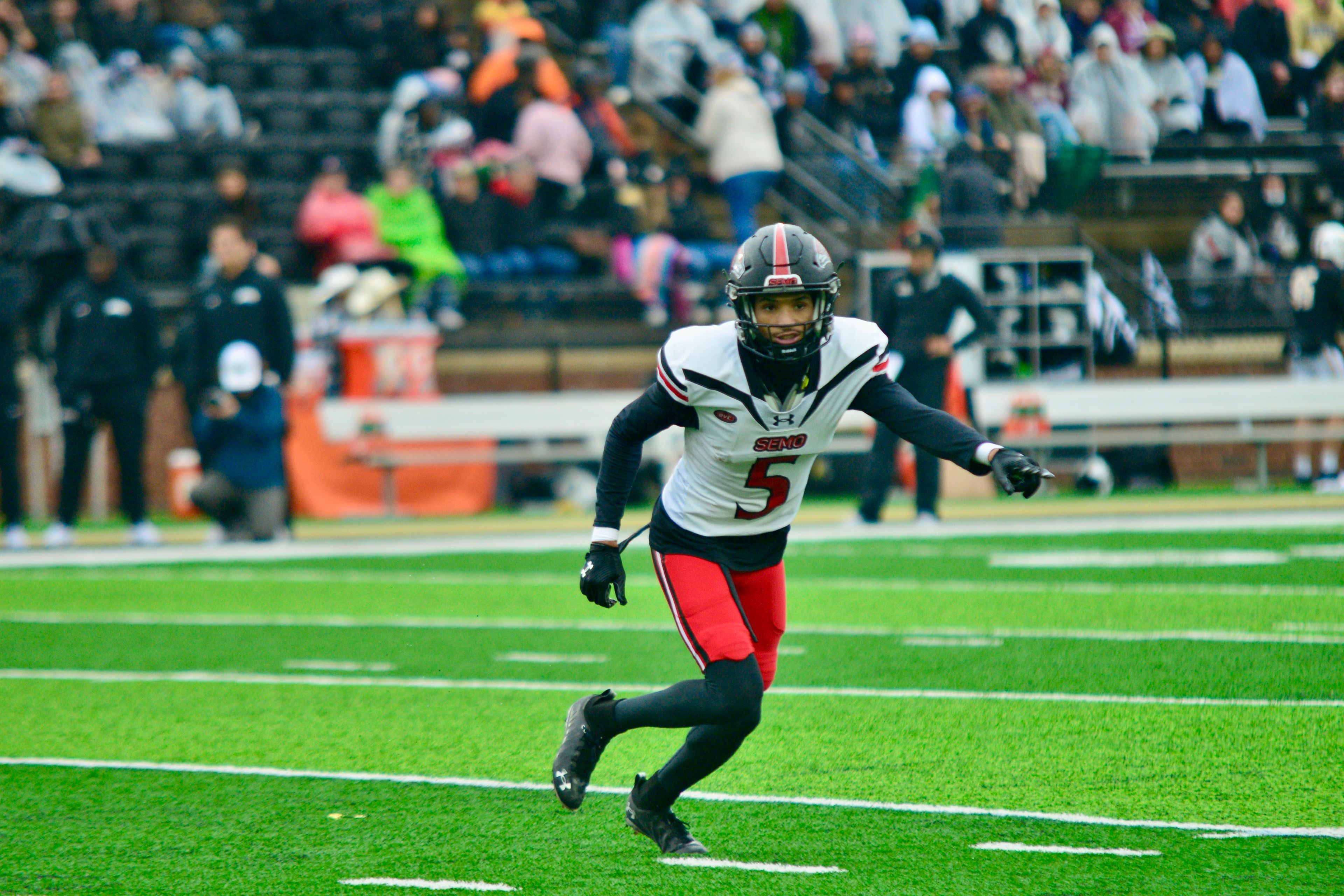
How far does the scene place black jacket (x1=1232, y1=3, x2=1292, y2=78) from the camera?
20094 millimetres

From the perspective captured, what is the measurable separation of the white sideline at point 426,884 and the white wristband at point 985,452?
1545mm

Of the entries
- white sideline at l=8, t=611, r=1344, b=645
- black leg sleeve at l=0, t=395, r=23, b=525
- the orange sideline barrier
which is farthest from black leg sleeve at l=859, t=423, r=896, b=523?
black leg sleeve at l=0, t=395, r=23, b=525

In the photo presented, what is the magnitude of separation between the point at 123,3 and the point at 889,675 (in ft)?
42.8

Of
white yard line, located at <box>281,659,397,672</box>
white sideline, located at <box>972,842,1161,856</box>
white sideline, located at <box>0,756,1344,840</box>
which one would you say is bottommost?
white yard line, located at <box>281,659,397,672</box>

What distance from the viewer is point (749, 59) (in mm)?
18656

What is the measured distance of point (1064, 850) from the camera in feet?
14.7

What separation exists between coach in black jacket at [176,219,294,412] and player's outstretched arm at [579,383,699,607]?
8.41 metres

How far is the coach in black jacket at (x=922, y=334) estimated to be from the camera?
12859 mm

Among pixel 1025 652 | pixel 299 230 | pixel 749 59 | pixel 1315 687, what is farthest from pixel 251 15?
pixel 1315 687

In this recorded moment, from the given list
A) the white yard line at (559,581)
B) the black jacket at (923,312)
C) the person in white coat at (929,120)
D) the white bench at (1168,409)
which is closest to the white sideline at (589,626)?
the white yard line at (559,581)

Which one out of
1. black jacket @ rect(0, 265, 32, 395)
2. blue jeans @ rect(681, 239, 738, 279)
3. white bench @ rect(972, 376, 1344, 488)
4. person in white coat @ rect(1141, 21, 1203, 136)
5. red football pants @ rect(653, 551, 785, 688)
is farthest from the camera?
person in white coat @ rect(1141, 21, 1203, 136)

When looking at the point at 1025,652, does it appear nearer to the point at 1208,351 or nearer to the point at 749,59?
the point at 1208,351

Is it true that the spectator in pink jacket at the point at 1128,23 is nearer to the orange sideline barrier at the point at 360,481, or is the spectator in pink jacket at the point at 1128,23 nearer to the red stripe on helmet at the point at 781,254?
the orange sideline barrier at the point at 360,481

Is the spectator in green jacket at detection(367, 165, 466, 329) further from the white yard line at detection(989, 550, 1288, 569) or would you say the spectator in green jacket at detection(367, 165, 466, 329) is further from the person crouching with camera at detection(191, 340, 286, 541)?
the white yard line at detection(989, 550, 1288, 569)
